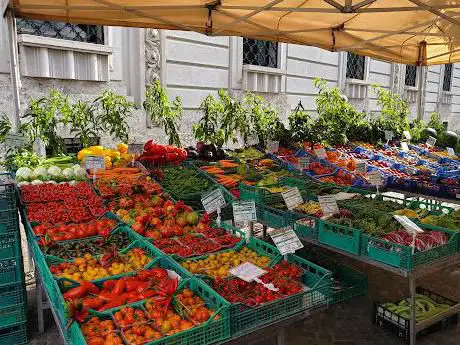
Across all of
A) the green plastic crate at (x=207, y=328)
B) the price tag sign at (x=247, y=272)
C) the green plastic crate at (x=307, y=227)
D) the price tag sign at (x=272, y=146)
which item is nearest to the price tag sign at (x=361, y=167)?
the price tag sign at (x=272, y=146)

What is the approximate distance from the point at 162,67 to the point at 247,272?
24.7 ft

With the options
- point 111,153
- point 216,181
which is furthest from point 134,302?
point 111,153

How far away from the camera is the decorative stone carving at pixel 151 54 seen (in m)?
9.08

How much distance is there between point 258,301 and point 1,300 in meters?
2.41

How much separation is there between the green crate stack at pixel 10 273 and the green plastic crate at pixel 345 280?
2.73 m

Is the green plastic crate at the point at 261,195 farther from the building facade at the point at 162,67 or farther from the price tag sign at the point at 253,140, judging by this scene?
the building facade at the point at 162,67

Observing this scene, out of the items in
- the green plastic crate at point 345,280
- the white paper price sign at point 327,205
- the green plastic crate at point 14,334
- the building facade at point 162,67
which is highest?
the building facade at point 162,67

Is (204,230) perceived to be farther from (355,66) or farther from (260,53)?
(355,66)

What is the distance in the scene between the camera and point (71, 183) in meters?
5.14

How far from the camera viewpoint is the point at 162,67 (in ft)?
30.8

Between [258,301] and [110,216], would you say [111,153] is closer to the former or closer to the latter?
[110,216]

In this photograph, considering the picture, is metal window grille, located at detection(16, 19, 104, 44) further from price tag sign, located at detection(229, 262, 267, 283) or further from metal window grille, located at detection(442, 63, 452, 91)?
metal window grille, located at detection(442, 63, 452, 91)

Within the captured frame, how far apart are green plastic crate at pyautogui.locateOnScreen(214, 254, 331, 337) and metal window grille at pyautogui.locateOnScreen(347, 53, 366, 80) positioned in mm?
13891

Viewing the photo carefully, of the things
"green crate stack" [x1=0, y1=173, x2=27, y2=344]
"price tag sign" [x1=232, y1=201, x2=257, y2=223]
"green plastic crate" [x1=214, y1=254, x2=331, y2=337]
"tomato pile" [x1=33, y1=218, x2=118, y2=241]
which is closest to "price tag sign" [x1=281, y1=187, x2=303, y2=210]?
"price tag sign" [x1=232, y1=201, x2=257, y2=223]
